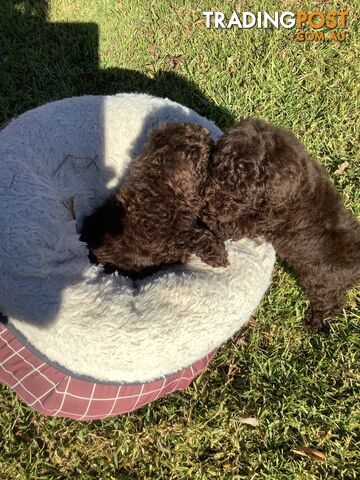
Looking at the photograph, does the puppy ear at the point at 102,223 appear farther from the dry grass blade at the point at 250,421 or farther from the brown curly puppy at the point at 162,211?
the dry grass blade at the point at 250,421

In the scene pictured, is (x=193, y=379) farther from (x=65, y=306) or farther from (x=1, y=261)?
(x=1, y=261)

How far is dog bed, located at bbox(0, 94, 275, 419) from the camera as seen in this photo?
227cm

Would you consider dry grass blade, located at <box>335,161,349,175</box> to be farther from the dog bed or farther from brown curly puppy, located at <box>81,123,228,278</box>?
brown curly puppy, located at <box>81,123,228,278</box>

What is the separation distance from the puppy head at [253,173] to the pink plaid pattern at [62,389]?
926 mm

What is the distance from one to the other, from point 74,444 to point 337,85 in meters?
3.17

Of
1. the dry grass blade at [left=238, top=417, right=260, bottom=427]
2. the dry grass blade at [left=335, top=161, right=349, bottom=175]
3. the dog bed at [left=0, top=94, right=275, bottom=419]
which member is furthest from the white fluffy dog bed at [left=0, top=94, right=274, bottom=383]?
the dry grass blade at [left=335, top=161, right=349, bottom=175]

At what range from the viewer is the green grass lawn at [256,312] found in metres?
2.59

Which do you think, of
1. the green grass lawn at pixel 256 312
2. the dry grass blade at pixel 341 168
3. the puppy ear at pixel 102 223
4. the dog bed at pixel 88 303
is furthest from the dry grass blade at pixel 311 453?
the dry grass blade at pixel 341 168
